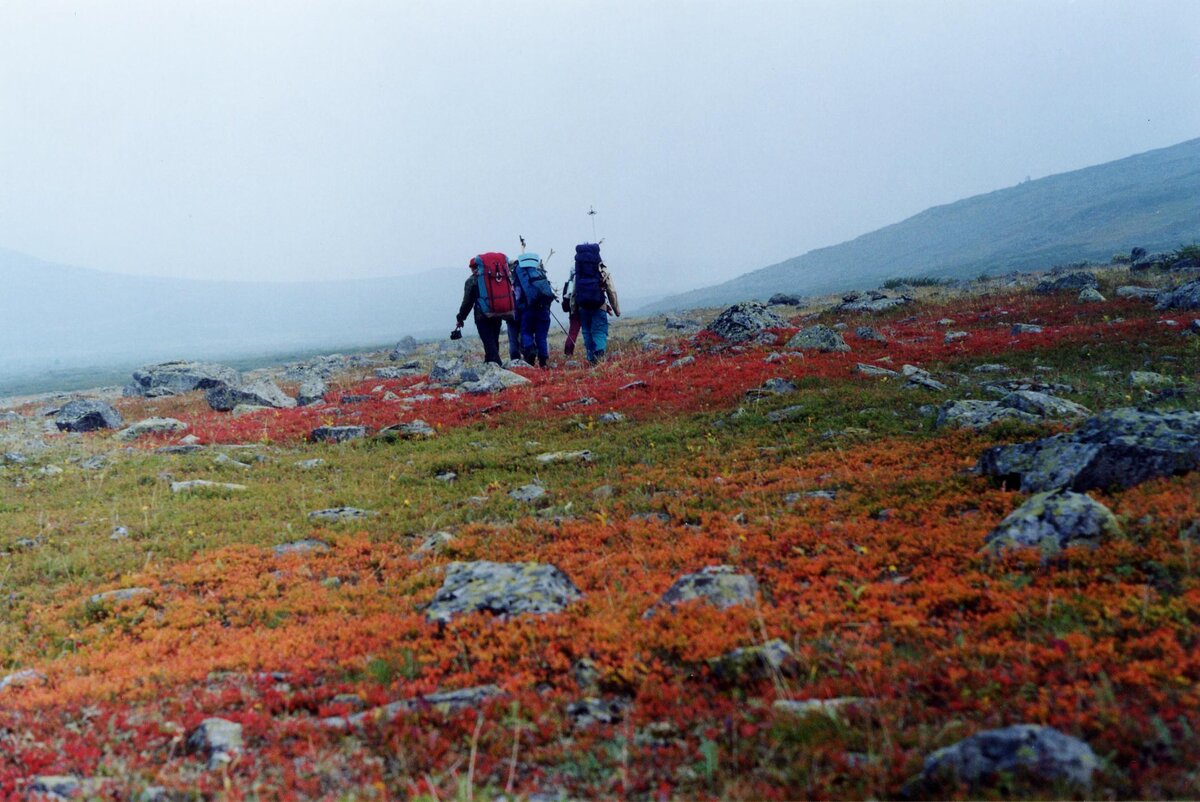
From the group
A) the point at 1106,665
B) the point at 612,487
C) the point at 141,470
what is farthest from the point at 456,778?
the point at 141,470

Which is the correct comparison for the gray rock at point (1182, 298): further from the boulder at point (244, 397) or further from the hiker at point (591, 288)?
the boulder at point (244, 397)

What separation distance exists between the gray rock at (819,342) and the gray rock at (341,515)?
1768 cm

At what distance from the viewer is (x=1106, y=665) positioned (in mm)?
4672

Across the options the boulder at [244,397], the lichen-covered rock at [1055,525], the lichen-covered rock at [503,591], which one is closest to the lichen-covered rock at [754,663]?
the lichen-covered rock at [503,591]

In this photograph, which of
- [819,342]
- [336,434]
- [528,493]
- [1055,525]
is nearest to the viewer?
[1055,525]

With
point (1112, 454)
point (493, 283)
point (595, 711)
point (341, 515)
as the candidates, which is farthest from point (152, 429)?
point (1112, 454)

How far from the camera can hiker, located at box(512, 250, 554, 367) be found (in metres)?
29.5

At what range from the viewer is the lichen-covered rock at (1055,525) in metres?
6.75

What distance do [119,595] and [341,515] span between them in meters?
3.67

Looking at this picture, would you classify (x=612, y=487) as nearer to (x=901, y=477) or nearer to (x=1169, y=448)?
(x=901, y=477)

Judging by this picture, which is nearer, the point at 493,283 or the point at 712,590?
the point at 712,590

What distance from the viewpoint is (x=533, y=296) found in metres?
29.4

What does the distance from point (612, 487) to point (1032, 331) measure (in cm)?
1978

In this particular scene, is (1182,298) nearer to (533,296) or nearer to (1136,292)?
(1136,292)
